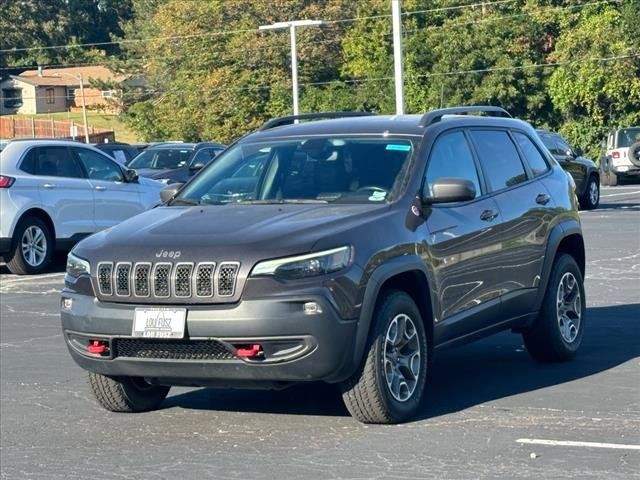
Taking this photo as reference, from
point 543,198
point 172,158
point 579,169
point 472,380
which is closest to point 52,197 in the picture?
point 543,198

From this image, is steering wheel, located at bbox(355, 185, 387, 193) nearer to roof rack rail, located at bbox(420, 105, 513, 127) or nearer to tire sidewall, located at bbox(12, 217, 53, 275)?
roof rack rail, located at bbox(420, 105, 513, 127)

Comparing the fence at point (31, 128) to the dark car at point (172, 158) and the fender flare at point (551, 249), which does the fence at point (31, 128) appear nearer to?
the dark car at point (172, 158)

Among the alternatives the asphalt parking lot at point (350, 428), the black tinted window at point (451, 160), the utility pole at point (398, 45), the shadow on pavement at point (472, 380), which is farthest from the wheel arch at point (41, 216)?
the utility pole at point (398, 45)

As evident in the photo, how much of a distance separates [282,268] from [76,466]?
1.48 meters

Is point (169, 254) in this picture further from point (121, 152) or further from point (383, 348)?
point (121, 152)

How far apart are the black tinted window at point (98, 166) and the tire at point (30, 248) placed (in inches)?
42.8

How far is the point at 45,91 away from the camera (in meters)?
106

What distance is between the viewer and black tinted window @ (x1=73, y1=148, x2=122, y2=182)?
17.8 metres

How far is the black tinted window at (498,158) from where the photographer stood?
29.0 ft

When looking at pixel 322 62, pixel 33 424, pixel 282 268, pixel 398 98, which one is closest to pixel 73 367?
pixel 33 424

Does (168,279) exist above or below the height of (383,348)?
above

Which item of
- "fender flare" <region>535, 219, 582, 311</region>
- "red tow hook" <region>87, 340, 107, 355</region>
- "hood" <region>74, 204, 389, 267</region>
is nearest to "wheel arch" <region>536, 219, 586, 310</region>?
"fender flare" <region>535, 219, 582, 311</region>

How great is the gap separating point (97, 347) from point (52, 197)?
10.2m

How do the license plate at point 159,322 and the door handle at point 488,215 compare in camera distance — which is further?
the door handle at point 488,215
